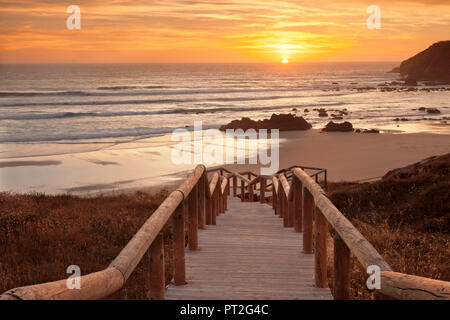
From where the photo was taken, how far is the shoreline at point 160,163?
827 inches

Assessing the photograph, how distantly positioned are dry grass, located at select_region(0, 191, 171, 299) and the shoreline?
8.04 m

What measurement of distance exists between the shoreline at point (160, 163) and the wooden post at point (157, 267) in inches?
623

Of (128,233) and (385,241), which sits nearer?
(385,241)

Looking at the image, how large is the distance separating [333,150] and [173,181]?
1292 cm

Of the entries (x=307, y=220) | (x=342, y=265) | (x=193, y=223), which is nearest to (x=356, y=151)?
(x=307, y=220)

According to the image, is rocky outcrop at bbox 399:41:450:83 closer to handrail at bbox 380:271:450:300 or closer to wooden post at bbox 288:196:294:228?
wooden post at bbox 288:196:294:228

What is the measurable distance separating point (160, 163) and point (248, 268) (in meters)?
20.4

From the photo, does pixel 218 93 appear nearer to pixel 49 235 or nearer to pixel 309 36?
pixel 309 36

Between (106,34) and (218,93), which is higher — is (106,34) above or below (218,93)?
above

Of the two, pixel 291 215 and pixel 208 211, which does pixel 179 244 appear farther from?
pixel 291 215

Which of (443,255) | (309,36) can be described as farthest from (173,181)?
(309,36)

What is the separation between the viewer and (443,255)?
7625 mm

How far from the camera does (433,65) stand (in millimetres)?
115500

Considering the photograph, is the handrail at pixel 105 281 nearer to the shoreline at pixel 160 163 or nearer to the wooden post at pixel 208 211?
the wooden post at pixel 208 211
